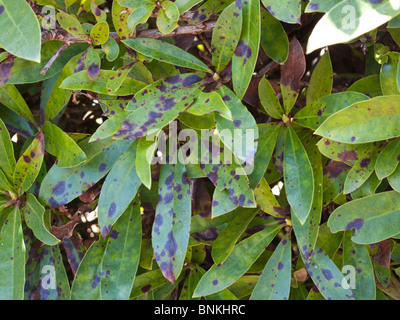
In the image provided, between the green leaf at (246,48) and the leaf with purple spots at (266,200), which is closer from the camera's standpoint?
the green leaf at (246,48)

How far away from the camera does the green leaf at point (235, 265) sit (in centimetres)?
84

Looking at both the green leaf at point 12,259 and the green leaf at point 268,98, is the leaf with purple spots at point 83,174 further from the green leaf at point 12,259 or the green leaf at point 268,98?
the green leaf at point 268,98

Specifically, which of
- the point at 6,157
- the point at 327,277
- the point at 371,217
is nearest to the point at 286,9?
the point at 371,217

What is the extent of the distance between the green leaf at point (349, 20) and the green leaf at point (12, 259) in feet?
2.07

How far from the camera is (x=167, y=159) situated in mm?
832

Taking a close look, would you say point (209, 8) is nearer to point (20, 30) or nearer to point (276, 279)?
point (20, 30)

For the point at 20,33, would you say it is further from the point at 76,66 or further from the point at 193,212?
the point at 193,212

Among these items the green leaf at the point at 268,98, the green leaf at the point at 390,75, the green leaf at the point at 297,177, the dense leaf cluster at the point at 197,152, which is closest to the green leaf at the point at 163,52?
the dense leaf cluster at the point at 197,152

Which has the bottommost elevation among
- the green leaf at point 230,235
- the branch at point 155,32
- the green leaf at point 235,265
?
the green leaf at point 235,265

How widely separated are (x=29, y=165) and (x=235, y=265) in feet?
1.46

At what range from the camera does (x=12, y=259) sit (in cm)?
82

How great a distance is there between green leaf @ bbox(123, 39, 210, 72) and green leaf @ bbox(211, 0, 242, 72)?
0.03 m

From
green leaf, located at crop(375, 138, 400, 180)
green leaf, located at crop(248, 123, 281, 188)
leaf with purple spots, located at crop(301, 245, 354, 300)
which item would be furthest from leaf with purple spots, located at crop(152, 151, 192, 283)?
green leaf, located at crop(375, 138, 400, 180)
